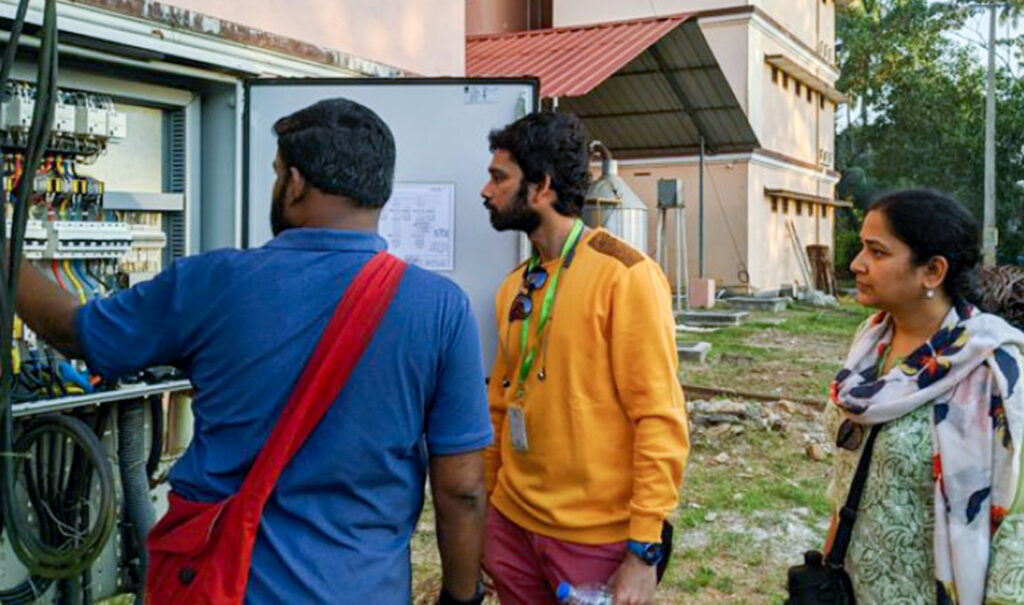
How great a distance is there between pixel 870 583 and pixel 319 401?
1.39m

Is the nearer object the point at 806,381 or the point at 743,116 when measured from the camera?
the point at 806,381

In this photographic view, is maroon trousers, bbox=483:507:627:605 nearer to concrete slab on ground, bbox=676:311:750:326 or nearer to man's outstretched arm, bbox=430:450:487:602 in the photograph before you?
man's outstretched arm, bbox=430:450:487:602

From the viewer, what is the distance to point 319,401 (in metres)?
1.75

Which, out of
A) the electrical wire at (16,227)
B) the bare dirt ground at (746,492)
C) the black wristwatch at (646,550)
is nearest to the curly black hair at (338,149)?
the electrical wire at (16,227)

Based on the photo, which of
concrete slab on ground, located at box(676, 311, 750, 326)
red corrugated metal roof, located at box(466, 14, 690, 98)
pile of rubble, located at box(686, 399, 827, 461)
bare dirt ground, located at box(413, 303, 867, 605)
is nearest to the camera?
bare dirt ground, located at box(413, 303, 867, 605)

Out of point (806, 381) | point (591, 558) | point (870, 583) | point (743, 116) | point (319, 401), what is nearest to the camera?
point (319, 401)

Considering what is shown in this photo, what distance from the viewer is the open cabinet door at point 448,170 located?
3.97 meters

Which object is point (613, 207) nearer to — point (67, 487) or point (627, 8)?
point (627, 8)

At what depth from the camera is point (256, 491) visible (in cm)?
174


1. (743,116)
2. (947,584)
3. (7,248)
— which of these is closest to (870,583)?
(947,584)

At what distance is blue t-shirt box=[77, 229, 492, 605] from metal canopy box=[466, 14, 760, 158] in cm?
930

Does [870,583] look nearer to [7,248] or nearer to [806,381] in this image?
[7,248]

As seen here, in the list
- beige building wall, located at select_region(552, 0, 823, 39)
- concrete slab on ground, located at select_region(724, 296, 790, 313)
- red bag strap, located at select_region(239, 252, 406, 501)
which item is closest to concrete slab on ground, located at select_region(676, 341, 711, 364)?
concrete slab on ground, located at select_region(724, 296, 790, 313)

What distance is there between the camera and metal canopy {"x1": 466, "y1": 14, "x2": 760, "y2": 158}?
497 inches
